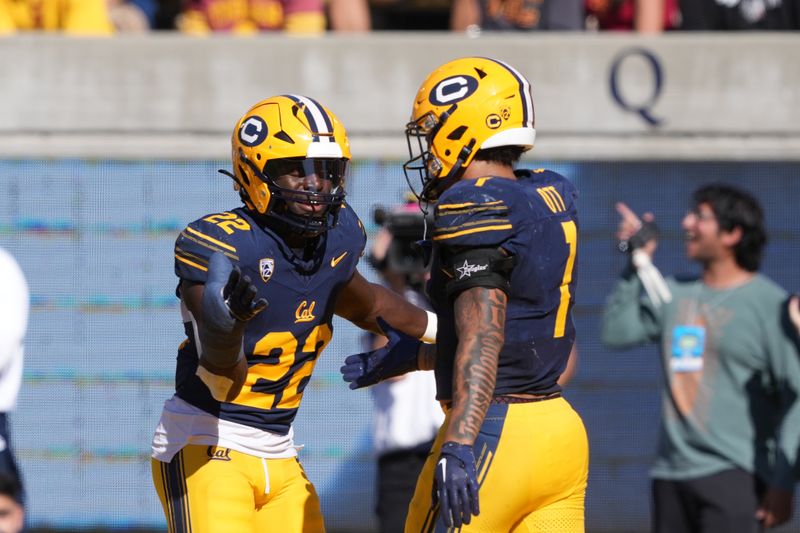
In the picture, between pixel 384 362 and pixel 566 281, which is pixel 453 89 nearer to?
pixel 566 281

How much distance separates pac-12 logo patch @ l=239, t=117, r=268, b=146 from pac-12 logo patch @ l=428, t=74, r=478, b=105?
1.69 feet

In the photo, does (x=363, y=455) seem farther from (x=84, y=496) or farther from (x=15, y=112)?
(x=15, y=112)

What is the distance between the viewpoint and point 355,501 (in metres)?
7.53

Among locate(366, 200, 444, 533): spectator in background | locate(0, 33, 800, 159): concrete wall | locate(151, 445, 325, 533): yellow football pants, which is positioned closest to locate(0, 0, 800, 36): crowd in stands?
locate(0, 33, 800, 159): concrete wall

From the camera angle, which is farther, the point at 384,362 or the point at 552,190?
the point at 384,362

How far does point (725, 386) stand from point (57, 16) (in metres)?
4.53

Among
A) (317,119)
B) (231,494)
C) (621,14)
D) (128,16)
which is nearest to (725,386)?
(317,119)

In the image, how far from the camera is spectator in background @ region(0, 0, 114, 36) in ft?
27.0

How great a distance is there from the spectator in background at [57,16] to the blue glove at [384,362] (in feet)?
14.2

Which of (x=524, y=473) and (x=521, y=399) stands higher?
(x=521, y=399)

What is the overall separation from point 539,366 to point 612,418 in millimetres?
3606

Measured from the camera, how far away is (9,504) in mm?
4195

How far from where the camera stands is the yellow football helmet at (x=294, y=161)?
416 cm

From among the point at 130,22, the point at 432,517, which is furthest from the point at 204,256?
the point at 130,22
